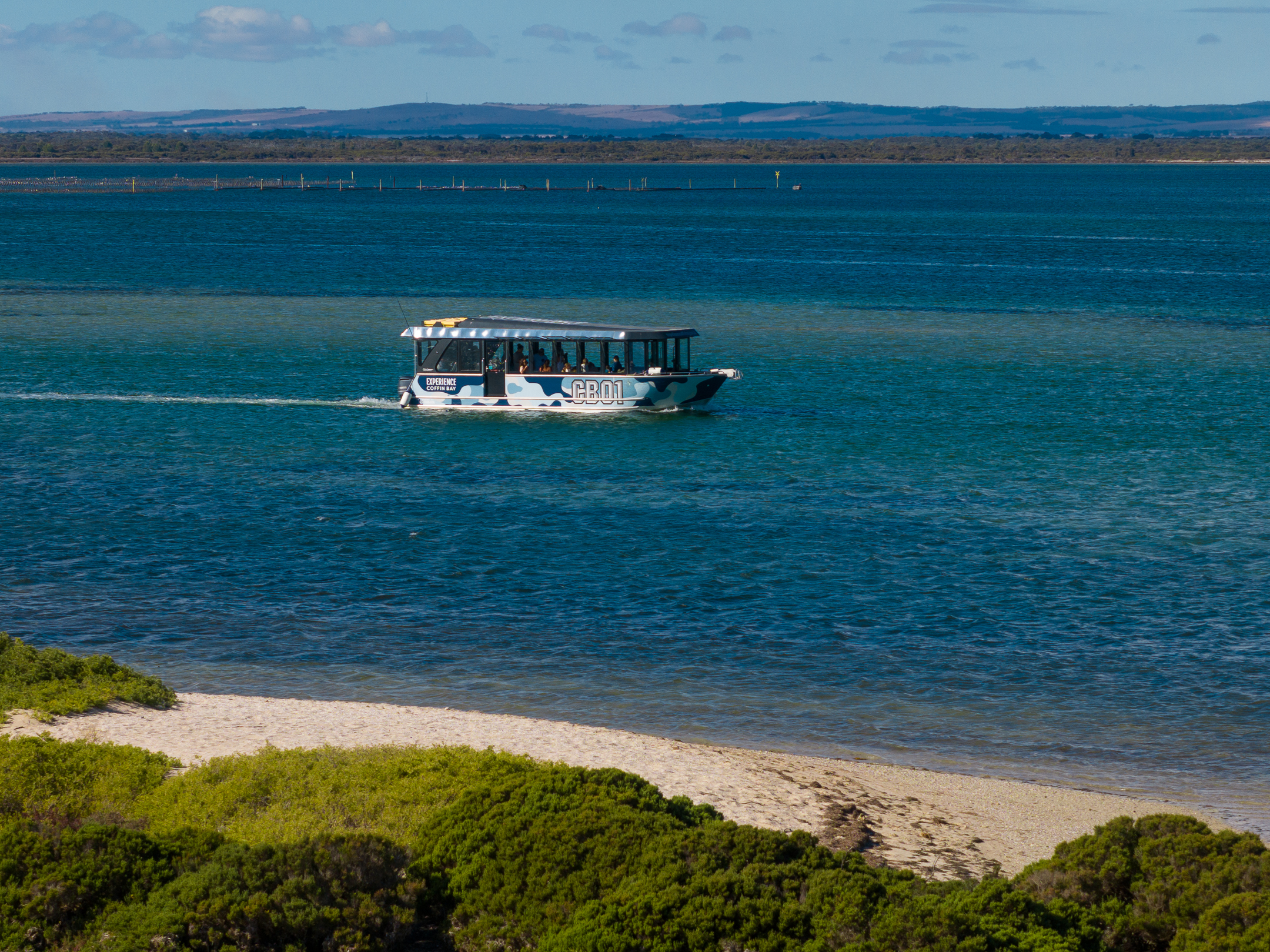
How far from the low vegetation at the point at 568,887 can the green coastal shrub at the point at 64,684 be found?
13.6 feet

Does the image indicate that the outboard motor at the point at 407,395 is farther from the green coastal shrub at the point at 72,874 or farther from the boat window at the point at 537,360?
the green coastal shrub at the point at 72,874

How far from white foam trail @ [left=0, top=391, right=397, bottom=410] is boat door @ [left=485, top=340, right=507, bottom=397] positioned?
3697mm

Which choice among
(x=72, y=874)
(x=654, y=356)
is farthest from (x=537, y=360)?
(x=72, y=874)

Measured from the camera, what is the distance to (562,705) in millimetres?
20172

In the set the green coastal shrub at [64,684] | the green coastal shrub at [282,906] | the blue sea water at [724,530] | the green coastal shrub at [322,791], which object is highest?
the green coastal shrub at [282,906]

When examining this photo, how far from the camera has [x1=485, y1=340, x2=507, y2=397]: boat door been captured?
148 feet

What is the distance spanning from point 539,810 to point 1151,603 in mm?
16199

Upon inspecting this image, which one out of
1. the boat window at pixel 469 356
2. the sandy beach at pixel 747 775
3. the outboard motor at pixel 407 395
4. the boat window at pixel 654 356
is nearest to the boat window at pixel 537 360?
the boat window at pixel 469 356

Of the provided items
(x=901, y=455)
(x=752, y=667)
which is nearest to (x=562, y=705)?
(x=752, y=667)

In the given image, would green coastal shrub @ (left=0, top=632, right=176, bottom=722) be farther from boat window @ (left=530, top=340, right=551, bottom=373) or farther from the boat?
boat window @ (left=530, top=340, right=551, bottom=373)

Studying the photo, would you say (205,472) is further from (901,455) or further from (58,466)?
(901,455)

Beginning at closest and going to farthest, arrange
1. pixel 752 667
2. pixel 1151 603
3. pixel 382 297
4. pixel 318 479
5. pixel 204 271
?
pixel 752 667 < pixel 1151 603 < pixel 318 479 < pixel 382 297 < pixel 204 271

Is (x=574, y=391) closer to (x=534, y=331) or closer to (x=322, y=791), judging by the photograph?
(x=534, y=331)

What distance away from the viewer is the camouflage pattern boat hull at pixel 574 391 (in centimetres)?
4466
